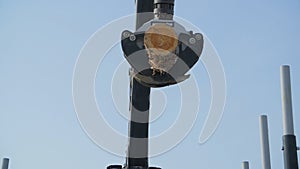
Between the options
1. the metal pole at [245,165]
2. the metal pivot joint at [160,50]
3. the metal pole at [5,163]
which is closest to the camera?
the metal pivot joint at [160,50]

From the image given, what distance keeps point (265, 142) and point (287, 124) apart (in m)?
1.16

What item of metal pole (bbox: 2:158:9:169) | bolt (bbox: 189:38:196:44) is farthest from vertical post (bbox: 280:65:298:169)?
metal pole (bbox: 2:158:9:169)

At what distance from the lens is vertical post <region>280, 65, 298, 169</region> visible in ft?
15.4

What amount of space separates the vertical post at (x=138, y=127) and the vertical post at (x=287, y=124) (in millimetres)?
3044

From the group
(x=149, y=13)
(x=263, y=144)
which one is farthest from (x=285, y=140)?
(x=149, y=13)

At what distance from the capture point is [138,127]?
77.6 inches

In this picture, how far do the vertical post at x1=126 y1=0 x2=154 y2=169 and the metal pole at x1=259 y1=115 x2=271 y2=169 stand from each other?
4243mm

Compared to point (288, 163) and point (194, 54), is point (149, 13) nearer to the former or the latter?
point (194, 54)

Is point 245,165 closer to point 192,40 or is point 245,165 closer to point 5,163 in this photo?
point 5,163

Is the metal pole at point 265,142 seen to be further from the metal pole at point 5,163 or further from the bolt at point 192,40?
the metal pole at point 5,163

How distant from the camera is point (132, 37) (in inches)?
71.3

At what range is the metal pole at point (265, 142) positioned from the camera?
5938 mm

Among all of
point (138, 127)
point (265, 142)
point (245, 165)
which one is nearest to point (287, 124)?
point (265, 142)

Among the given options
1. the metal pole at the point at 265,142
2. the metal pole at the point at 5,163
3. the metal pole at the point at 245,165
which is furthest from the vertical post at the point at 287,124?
the metal pole at the point at 5,163
